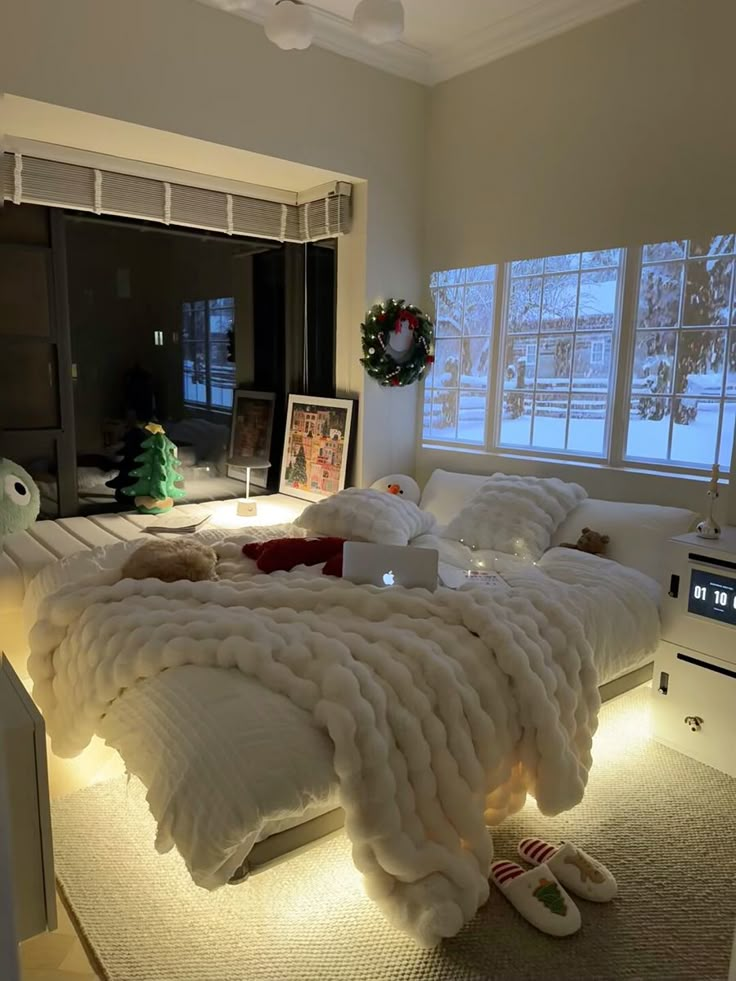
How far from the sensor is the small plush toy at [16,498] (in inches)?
114

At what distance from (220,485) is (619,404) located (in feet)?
7.09

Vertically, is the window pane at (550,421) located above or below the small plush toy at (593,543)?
above

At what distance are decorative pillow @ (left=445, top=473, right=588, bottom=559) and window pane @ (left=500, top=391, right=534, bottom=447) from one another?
18.6 inches

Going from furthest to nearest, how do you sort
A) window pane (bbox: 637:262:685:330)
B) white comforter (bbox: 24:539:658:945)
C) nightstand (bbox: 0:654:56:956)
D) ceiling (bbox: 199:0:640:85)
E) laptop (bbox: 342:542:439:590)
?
ceiling (bbox: 199:0:640:85) < window pane (bbox: 637:262:685:330) < laptop (bbox: 342:542:439:590) < white comforter (bbox: 24:539:658:945) < nightstand (bbox: 0:654:56:956)

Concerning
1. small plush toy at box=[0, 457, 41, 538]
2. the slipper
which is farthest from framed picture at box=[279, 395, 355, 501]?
the slipper

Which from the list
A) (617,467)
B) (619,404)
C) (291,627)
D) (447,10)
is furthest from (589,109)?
(291,627)

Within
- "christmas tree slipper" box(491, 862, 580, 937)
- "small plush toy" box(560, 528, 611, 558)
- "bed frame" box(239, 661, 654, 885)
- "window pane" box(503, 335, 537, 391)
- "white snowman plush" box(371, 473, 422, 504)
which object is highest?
"window pane" box(503, 335, 537, 391)

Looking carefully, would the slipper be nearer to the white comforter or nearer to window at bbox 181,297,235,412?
the white comforter

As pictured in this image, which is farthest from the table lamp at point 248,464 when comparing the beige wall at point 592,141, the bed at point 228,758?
the bed at point 228,758

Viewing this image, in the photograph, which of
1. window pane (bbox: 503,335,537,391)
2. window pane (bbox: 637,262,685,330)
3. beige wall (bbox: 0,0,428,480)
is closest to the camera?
beige wall (bbox: 0,0,428,480)

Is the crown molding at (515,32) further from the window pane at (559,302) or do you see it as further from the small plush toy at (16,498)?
the small plush toy at (16,498)

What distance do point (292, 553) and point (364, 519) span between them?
20.4 inches

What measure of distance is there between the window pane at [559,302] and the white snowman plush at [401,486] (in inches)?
40.7

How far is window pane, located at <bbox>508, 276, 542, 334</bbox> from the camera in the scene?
350cm
